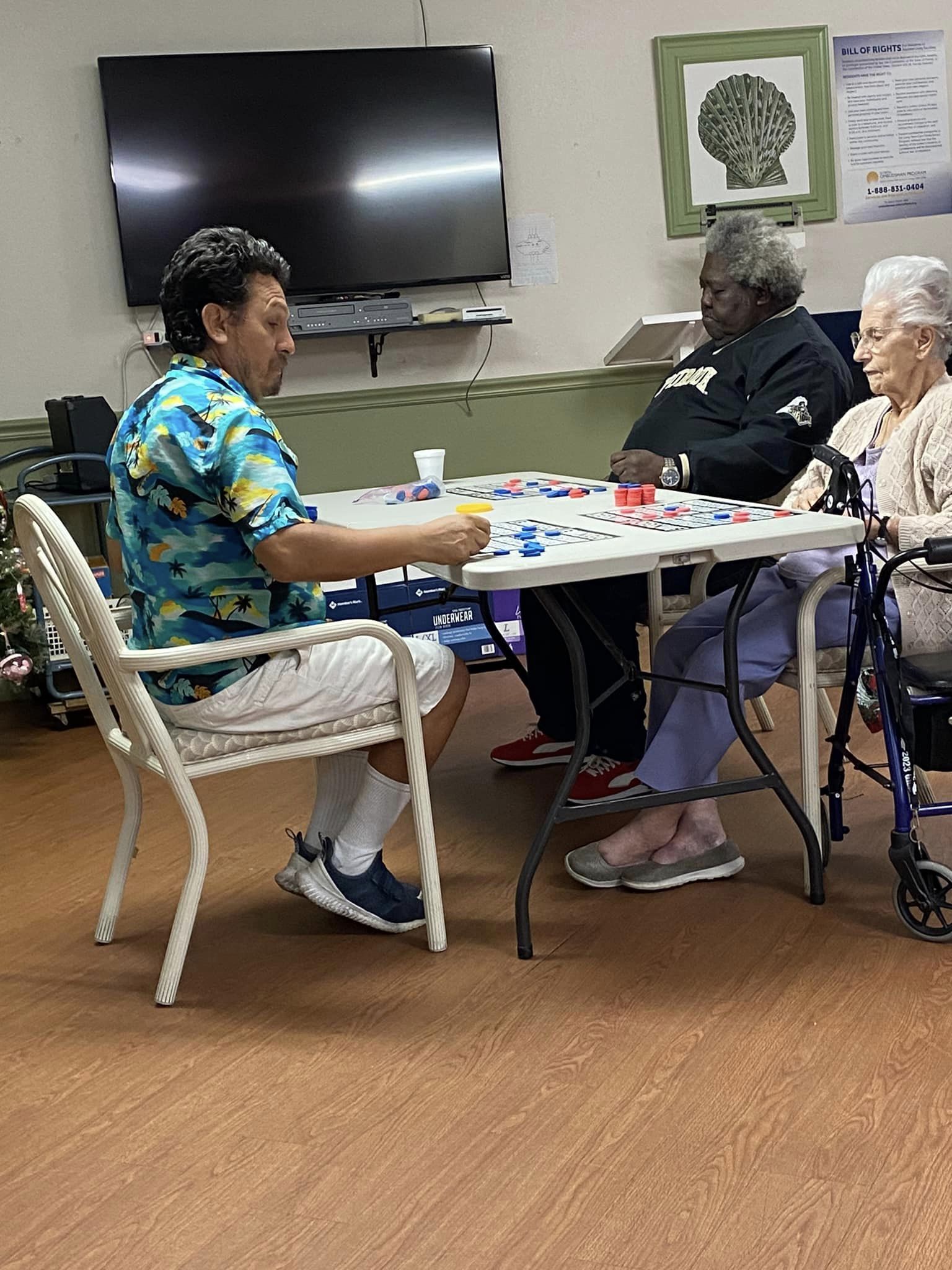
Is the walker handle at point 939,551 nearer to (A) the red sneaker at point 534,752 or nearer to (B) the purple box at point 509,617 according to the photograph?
(A) the red sneaker at point 534,752

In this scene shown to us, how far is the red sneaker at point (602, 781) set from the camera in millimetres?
3121

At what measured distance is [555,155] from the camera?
502 centimetres

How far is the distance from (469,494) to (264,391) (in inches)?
33.3

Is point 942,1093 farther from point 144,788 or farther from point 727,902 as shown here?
point 144,788

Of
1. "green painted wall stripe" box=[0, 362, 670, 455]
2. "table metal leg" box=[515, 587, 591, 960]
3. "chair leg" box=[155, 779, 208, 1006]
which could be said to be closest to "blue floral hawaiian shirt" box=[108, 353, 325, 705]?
"chair leg" box=[155, 779, 208, 1006]

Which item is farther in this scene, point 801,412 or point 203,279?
point 801,412

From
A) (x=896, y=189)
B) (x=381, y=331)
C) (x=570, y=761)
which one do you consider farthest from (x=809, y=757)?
(x=896, y=189)

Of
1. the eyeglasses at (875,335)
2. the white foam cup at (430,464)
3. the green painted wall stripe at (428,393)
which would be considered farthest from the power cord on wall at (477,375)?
the eyeglasses at (875,335)

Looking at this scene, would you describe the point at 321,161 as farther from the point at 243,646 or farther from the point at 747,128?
the point at 243,646

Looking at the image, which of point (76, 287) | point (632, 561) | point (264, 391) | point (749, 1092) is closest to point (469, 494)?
point (264, 391)

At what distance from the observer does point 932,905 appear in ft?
7.38

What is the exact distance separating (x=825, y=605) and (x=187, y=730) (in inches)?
44.9

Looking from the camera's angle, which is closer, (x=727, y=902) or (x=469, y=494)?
(x=727, y=902)

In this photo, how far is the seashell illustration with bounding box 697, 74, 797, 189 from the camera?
5090mm
